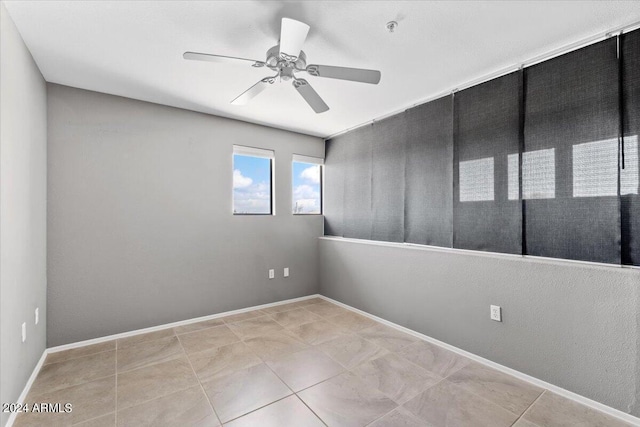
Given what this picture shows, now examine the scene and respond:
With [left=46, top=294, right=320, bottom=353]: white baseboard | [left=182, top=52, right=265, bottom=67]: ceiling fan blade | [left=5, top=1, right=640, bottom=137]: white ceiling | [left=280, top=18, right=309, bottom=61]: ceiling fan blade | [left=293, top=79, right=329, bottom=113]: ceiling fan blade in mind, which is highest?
[left=5, top=1, right=640, bottom=137]: white ceiling

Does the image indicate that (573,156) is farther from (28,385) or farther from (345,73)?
(28,385)

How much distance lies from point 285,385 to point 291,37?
2.34m

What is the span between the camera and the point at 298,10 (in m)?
1.75

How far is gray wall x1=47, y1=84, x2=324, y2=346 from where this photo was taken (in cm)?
275

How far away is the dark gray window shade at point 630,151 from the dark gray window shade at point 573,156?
0.13 ft

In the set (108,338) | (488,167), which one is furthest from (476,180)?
(108,338)

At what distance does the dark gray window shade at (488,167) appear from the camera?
242 centimetres

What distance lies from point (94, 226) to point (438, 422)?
3.35 m

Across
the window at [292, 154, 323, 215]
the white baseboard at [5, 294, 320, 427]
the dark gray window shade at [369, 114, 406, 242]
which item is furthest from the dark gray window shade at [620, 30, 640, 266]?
the white baseboard at [5, 294, 320, 427]

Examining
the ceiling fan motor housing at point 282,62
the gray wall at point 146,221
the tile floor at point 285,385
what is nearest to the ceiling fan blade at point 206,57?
the ceiling fan motor housing at point 282,62

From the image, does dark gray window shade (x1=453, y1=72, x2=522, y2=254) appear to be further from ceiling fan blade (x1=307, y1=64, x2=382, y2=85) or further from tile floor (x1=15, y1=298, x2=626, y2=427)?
ceiling fan blade (x1=307, y1=64, x2=382, y2=85)

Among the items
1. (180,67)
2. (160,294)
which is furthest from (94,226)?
(180,67)

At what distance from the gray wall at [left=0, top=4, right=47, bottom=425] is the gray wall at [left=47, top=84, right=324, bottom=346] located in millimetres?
203

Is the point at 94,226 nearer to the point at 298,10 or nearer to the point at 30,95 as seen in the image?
the point at 30,95
